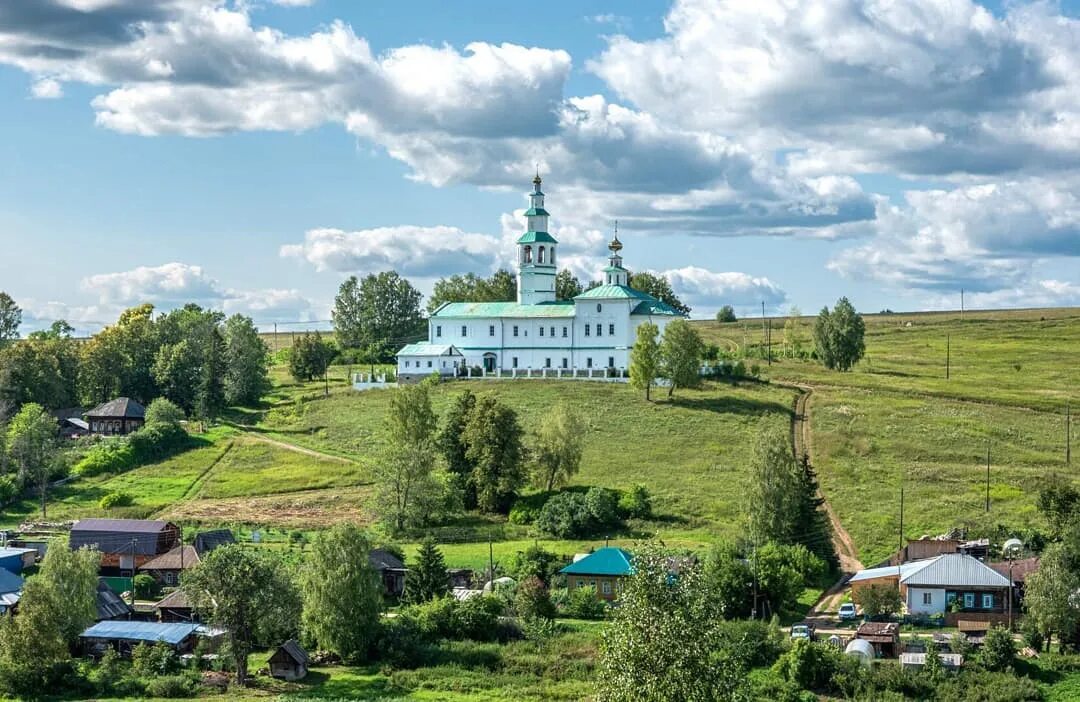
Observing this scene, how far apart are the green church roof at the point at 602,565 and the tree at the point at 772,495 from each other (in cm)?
622

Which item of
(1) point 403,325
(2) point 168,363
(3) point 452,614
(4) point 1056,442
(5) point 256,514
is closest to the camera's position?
(3) point 452,614

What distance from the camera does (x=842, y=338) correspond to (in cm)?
9031

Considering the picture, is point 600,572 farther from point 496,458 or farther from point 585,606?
point 496,458

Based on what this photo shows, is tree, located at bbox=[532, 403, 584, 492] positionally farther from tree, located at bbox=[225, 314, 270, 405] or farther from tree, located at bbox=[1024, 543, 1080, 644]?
tree, located at bbox=[225, 314, 270, 405]

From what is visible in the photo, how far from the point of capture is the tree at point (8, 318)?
333 feet

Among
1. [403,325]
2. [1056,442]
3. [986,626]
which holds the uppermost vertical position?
[403,325]

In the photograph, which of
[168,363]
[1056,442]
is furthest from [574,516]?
[168,363]

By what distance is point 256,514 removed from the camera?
199 feet

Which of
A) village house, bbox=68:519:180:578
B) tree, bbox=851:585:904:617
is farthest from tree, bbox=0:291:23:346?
tree, bbox=851:585:904:617

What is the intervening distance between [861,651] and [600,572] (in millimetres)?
11286

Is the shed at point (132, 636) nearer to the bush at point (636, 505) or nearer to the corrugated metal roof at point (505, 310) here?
the bush at point (636, 505)

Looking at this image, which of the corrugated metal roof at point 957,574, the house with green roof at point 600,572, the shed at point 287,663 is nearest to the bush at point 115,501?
the shed at point 287,663

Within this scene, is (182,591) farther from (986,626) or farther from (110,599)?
(986,626)

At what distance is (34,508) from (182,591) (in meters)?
22.2
